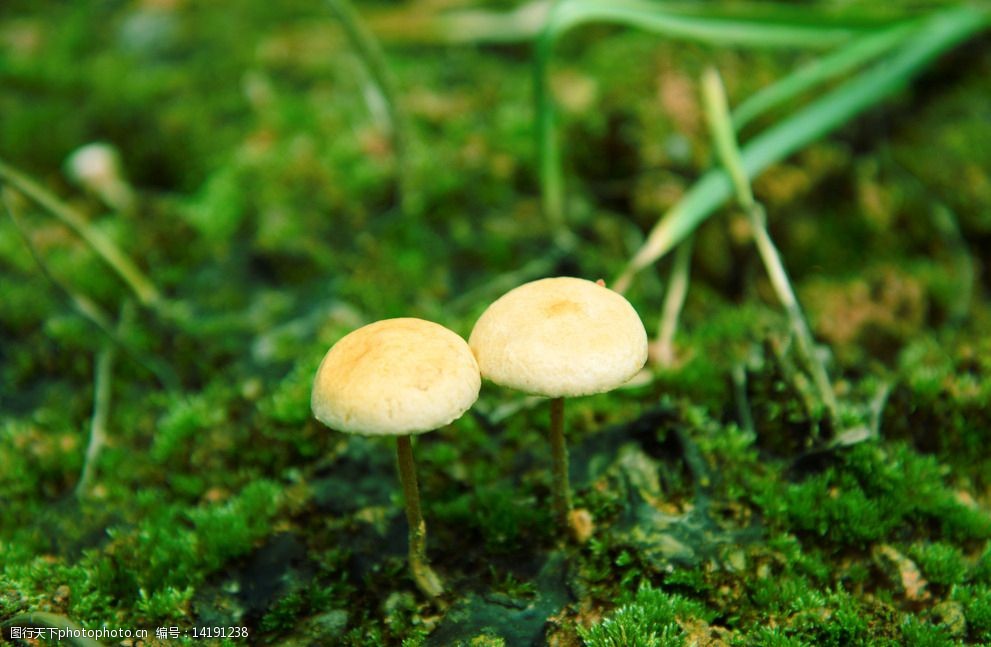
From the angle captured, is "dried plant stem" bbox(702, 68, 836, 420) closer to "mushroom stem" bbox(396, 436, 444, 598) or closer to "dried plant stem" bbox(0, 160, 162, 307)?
"mushroom stem" bbox(396, 436, 444, 598)

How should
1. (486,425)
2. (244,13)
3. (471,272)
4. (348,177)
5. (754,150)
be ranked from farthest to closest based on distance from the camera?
1. (244,13)
2. (348,177)
3. (471,272)
4. (754,150)
5. (486,425)

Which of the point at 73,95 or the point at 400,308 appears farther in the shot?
the point at 73,95

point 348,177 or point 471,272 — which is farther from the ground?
point 348,177

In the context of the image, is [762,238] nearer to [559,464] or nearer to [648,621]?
[559,464]

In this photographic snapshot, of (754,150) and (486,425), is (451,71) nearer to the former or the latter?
(754,150)

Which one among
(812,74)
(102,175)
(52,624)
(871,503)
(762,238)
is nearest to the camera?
(52,624)

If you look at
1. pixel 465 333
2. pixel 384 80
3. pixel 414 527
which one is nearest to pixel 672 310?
pixel 465 333

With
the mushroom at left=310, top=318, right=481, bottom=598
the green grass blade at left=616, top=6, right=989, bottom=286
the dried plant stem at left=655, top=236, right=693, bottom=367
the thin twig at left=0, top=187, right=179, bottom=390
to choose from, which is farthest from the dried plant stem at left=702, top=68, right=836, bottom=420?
the thin twig at left=0, top=187, right=179, bottom=390

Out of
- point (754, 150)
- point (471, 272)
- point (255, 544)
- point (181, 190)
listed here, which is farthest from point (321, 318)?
point (754, 150)
